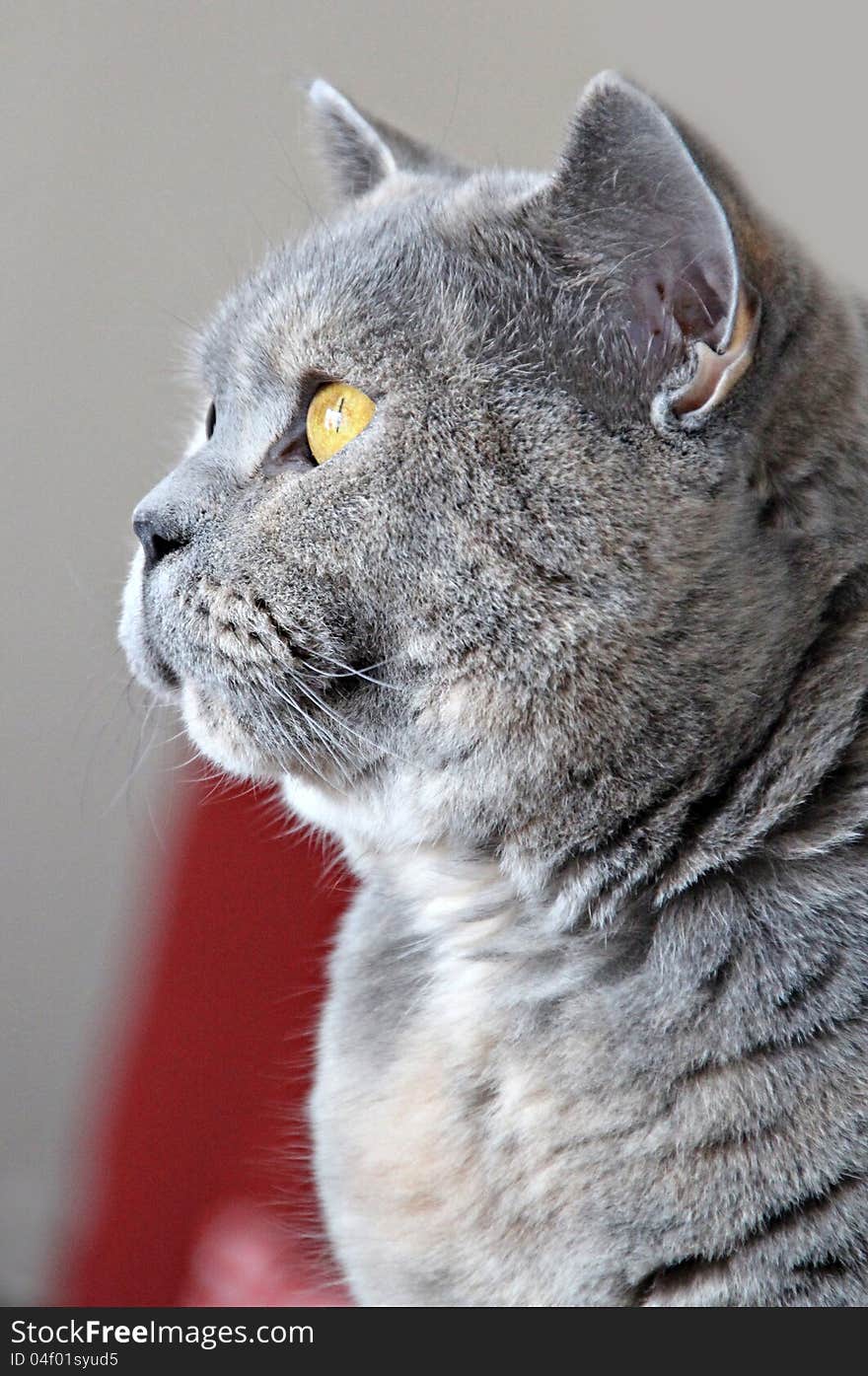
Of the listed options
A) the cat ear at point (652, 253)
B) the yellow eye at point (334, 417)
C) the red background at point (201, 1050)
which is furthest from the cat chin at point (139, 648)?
the red background at point (201, 1050)

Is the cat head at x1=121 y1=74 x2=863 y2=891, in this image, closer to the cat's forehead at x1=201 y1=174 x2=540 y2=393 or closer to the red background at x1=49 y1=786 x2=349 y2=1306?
the cat's forehead at x1=201 y1=174 x2=540 y2=393

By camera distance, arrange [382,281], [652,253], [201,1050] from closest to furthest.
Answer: [652,253]
[382,281]
[201,1050]

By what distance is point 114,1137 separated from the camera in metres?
1.84

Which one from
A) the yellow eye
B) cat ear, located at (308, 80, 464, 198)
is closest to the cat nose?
the yellow eye

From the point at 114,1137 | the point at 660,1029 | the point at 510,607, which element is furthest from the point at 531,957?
the point at 114,1137

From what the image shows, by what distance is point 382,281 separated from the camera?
893 mm

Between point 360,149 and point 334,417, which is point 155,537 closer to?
point 334,417

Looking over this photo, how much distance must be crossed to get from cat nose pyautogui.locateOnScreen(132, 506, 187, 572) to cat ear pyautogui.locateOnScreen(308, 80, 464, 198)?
420 mm

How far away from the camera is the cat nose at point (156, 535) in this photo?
2.94 ft

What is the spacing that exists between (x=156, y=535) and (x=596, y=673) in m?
0.32

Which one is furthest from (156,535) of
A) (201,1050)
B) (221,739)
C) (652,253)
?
(201,1050)

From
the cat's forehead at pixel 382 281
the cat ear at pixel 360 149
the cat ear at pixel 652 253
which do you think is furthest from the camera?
the cat ear at pixel 360 149

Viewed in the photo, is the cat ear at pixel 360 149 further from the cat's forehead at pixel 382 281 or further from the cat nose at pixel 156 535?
the cat nose at pixel 156 535
